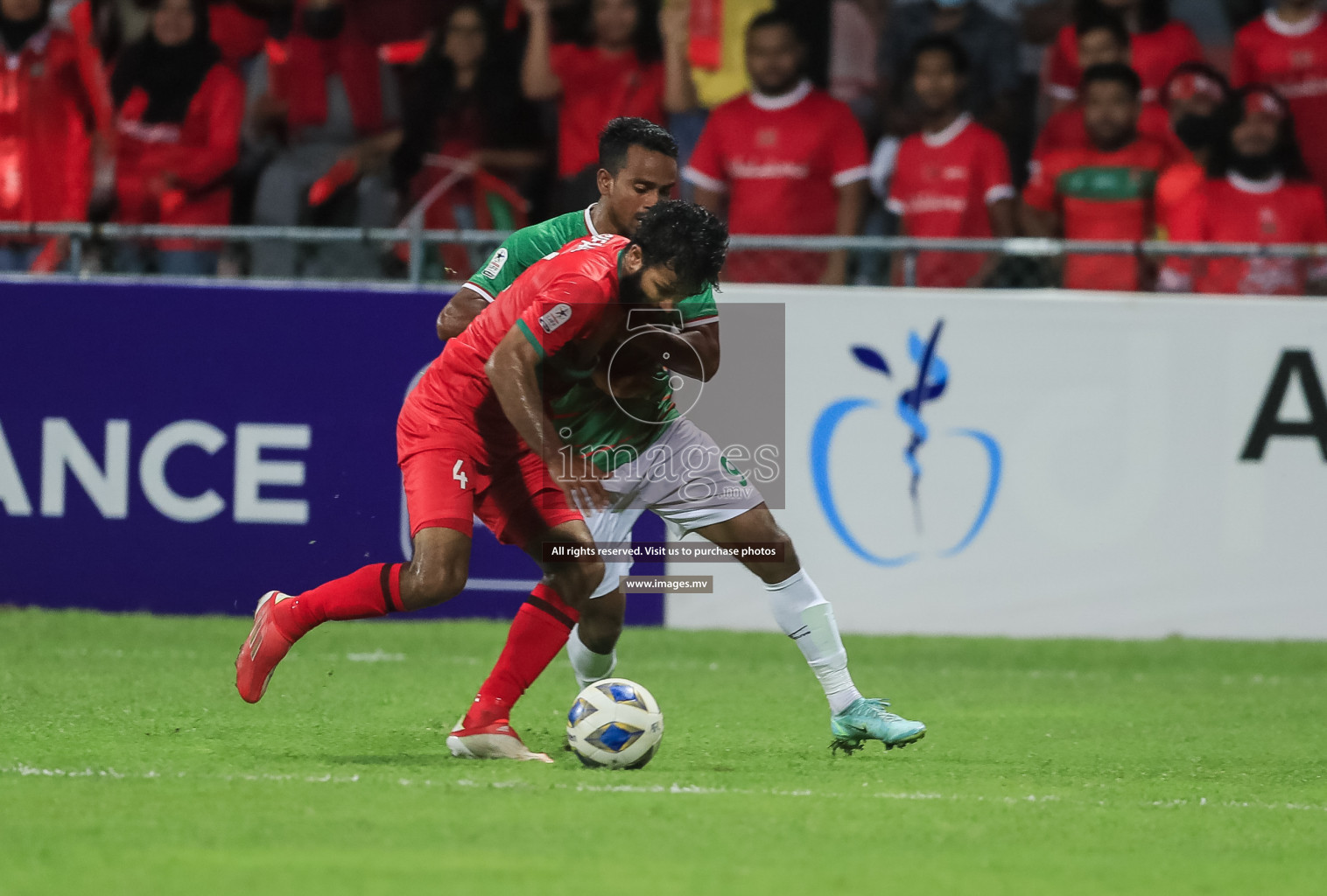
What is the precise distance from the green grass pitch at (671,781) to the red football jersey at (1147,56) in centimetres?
364

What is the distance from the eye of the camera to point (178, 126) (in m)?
10.9

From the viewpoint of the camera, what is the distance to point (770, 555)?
6.26 metres

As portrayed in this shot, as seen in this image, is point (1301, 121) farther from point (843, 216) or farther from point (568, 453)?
point (568, 453)

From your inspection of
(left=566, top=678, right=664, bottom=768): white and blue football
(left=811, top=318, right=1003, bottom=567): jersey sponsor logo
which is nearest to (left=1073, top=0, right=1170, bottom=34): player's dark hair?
(left=811, top=318, right=1003, bottom=567): jersey sponsor logo

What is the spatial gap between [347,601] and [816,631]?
5.36 ft

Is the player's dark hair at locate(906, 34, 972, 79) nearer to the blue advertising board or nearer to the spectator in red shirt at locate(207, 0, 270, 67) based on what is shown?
the blue advertising board

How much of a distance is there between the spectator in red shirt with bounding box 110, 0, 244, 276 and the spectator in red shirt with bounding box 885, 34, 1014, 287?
13.3 ft

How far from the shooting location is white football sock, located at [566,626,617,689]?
258 inches

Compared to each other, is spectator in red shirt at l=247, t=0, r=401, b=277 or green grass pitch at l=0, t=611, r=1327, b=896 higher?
spectator in red shirt at l=247, t=0, r=401, b=277

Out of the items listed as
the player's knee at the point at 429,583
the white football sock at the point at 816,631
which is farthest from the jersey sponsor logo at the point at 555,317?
the white football sock at the point at 816,631

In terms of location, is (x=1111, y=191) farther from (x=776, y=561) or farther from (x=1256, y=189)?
(x=776, y=561)

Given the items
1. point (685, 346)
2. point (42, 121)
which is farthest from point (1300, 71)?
point (42, 121)

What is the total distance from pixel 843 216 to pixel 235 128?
372 cm

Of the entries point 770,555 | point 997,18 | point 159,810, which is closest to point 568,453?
point 770,555
